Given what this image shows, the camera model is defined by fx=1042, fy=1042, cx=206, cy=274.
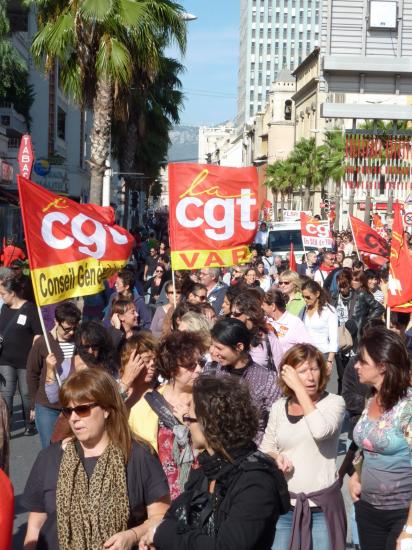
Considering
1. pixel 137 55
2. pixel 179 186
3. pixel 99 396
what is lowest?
pixel 99 396

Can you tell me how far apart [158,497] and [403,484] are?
144 centimetres

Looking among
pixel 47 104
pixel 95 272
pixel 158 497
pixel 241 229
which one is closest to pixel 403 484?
pixel 158 497

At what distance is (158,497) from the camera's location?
3.96m

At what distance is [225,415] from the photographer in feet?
11.8

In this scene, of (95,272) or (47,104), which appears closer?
(95,272)

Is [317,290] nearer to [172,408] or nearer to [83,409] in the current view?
[172,408]

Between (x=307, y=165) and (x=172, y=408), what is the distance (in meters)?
74.1

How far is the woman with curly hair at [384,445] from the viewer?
4.88 m

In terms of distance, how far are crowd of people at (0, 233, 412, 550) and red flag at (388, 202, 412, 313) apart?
1.87 metres

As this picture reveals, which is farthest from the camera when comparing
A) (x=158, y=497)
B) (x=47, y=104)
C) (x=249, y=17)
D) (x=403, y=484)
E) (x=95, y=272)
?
(x=249, y=17)

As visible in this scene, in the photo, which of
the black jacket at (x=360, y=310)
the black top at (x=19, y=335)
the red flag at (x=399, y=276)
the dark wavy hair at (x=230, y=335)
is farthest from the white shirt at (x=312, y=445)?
the black jacket at (x=360, y=310)

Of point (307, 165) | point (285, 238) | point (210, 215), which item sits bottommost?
point (285, 238)

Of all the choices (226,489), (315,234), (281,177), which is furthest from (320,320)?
(281,177)

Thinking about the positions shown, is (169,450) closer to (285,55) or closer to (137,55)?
(137,55)
